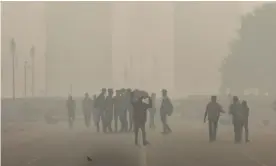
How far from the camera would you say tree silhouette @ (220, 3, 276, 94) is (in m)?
1.92

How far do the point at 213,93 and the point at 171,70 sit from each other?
20 cm

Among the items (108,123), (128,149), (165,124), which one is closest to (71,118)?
(108,123)

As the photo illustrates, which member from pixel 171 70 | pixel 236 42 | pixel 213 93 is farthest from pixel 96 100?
pixel 236 42

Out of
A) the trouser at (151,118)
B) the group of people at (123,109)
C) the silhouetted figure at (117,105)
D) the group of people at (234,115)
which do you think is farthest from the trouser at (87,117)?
the group of people at (234,115)

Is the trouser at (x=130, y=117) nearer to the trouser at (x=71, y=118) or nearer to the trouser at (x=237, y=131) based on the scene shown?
the trouser at (x=71, y=118)

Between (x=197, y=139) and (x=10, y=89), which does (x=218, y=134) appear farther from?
(x=10, y=89)

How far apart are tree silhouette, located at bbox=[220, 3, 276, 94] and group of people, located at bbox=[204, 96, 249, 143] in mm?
59

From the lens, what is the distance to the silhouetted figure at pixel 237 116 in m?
1.92

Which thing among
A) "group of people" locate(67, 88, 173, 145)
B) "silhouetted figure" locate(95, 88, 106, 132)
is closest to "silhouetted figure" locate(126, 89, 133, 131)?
"group of people" locate(67, 88, 173, 145)

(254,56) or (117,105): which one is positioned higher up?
(254,56)

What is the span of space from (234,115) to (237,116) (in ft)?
0.05

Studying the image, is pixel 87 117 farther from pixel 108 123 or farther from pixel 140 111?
pixel 140 111

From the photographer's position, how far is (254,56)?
1945 millimetres

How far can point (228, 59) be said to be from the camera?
1.93m
